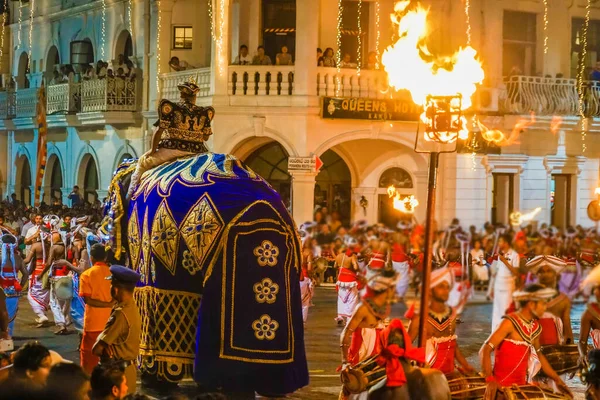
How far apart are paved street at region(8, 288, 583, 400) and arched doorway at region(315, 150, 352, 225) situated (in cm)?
575

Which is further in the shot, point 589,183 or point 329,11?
point 589,183

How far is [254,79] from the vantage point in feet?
87.0

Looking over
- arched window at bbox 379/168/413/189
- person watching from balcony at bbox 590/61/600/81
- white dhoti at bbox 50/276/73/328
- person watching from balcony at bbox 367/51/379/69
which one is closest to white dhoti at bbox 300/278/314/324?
white dhoti at bbox 50/276/73/328

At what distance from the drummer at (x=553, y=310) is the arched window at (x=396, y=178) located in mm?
16003

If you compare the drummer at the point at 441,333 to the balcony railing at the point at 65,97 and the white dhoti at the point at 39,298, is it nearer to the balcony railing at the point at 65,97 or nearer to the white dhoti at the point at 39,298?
the white dhoti at the point at 39,298

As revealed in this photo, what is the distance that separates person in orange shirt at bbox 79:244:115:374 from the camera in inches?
430

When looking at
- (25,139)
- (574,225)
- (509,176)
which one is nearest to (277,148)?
A: (509,176)

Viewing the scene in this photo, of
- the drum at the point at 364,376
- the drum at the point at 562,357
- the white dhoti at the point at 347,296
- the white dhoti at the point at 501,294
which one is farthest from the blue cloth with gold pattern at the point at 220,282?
the white dhoti at the point at 501,294

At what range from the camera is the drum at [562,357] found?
404 inches

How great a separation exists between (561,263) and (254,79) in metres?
14.9

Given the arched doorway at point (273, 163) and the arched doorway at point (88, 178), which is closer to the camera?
the arched doorway at point (273, 163)

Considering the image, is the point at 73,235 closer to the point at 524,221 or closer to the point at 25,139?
the point at 524,221

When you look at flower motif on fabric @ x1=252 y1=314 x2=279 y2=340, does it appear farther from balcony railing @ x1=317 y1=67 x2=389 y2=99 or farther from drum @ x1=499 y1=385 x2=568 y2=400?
balcony railing @ x1=317 y1=67 x2=389 y2=99

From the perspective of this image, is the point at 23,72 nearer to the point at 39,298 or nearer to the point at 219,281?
the point at 39,298
